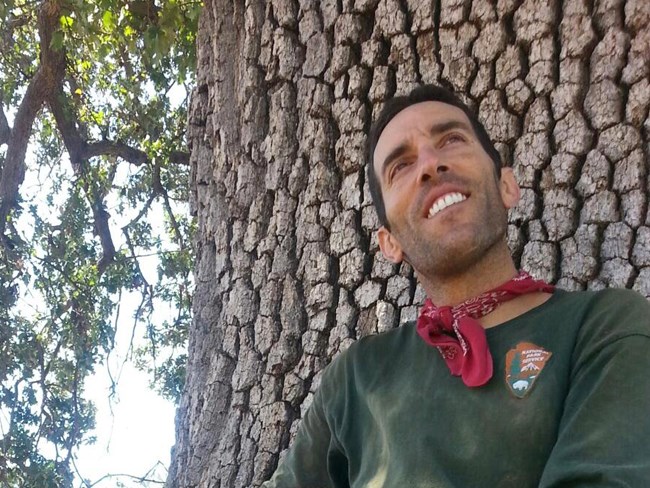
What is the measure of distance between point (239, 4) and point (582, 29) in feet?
4.15

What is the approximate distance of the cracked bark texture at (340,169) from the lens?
7.61ft

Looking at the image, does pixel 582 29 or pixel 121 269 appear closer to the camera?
pixel 582 29

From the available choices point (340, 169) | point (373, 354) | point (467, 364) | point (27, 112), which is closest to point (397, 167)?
point (340, 169)

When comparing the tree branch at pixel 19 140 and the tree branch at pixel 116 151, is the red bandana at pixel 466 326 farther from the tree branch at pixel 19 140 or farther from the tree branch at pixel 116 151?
the tree branch at pixel 116 151

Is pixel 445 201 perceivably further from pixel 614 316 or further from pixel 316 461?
pixel 316 461

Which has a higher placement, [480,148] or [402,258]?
[480,148]

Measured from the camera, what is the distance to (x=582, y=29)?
2396 millimetres

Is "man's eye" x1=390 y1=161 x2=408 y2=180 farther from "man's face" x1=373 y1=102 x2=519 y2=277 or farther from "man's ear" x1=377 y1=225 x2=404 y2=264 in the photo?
"man's ear" x1=377 y1=225 x2=404 y2=264

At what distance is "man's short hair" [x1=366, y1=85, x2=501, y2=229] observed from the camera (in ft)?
7.82

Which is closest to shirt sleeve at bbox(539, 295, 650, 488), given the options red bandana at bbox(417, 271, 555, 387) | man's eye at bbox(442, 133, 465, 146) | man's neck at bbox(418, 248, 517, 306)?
red bandana at bbox(417, 271, 555, 387)

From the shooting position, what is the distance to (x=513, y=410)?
181cm

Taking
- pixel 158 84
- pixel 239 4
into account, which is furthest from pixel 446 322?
pixel 158 84

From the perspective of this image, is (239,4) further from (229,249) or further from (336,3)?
(229,249)

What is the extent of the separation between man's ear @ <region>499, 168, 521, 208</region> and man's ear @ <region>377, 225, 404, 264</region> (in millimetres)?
304
